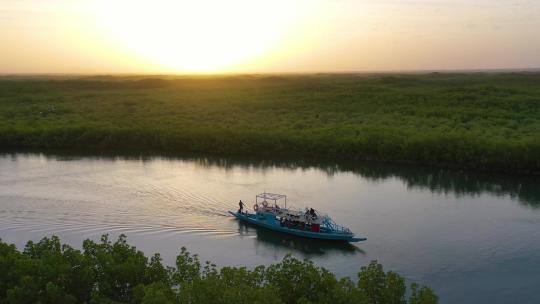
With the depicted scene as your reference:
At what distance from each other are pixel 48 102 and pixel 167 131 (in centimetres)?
3743

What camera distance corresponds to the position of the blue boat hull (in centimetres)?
2394

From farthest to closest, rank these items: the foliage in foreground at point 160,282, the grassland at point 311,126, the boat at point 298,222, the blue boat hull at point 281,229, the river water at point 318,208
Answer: the grassland at point 311,126
the boat at point 298,222
the blue boat hull at point 281,229
the river water at point 318,208
the foliage in foreground at point 160,282

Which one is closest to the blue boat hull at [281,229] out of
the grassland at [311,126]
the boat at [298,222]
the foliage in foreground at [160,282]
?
the boat at [298,222]

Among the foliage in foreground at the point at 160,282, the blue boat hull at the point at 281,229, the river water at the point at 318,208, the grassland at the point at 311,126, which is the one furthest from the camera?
the grassland at the point at 311,126

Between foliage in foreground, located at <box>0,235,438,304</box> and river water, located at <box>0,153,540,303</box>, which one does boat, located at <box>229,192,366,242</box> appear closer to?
river water, located at <box>0,153,540,303</box>

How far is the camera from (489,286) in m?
20.0

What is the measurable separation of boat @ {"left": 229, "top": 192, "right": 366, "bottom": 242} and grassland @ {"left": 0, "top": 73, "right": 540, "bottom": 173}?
15913mm

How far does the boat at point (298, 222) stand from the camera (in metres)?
24.2

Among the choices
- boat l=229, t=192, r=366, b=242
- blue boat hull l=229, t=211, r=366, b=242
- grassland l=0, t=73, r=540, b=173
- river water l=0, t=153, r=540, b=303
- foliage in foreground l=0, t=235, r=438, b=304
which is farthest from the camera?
grassland l=0, t=73, r=540, b=173

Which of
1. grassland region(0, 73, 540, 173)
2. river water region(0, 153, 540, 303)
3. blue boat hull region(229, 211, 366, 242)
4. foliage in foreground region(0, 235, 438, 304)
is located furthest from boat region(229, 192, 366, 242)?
grassland region(0, 73, 540, 173)

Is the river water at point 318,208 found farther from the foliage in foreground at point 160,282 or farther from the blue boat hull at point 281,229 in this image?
the foliage in foreground at point 160,282

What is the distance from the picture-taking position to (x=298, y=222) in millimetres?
25203

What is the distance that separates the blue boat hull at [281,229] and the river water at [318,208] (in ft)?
1.22

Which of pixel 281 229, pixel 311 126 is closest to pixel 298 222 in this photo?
pixel 281 229
